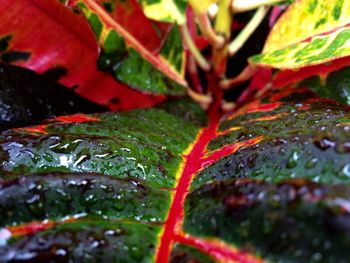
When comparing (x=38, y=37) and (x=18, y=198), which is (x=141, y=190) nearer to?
(x=18, y=198)

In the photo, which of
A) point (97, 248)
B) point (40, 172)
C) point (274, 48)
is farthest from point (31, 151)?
point (274, 48)

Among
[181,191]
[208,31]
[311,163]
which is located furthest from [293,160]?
[208,31]

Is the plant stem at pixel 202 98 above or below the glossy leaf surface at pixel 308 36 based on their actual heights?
below

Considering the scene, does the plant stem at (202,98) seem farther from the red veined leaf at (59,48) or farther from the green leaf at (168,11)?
the green leaf at (168,11)

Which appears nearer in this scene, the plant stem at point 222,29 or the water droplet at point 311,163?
the water droplet at point 311,163

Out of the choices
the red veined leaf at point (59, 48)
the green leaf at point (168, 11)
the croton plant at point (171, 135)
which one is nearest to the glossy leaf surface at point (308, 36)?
the croton plant at point (171, 135)

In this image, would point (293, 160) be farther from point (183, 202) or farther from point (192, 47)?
point (192, 47)
